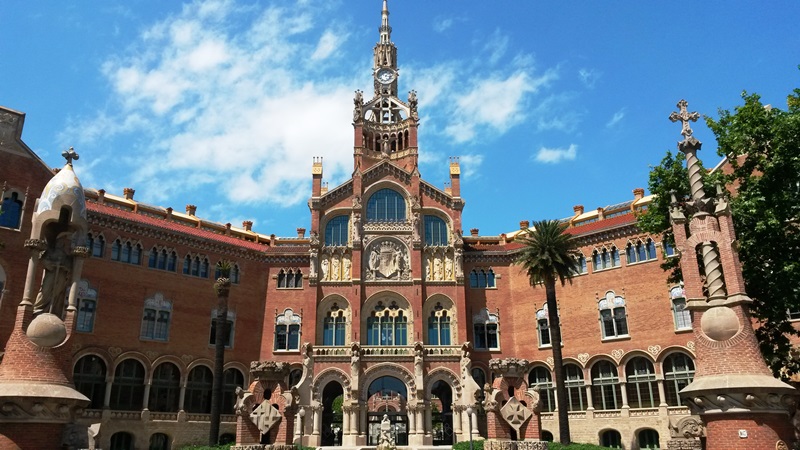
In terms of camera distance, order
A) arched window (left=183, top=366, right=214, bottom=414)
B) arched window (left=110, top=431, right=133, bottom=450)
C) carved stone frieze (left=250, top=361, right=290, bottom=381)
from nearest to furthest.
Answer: carved stone frieze (left=250, top=361, right=290, bottom=381) < arched window (left=110, top=431, right=133, bottom=450) < arched window (left=183, top=366, right=214, bottom=414)

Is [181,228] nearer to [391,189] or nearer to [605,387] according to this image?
[391,189]

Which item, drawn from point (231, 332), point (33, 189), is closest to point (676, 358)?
point (231, 332)

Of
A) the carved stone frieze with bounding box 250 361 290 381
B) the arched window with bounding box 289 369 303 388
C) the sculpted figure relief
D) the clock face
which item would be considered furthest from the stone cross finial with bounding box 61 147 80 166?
the clock face

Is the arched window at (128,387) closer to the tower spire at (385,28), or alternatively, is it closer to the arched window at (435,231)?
the arched window at (435,231)

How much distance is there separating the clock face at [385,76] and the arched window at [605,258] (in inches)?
1168

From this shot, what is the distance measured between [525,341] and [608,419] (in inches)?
325

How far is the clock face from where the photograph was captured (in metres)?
62.4

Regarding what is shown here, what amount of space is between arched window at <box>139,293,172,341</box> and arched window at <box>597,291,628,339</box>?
30699 mm

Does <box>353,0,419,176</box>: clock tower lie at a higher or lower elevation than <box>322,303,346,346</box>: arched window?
higher

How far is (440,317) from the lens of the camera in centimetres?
4616

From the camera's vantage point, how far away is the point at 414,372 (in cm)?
4222

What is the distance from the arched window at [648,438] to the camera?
38.1 metres

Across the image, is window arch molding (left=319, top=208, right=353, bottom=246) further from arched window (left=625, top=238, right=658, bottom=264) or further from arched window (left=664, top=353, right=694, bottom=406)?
arched window (left=664, top=353, right=694, bottom=406)

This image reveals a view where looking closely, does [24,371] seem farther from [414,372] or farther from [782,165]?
[414,372]
